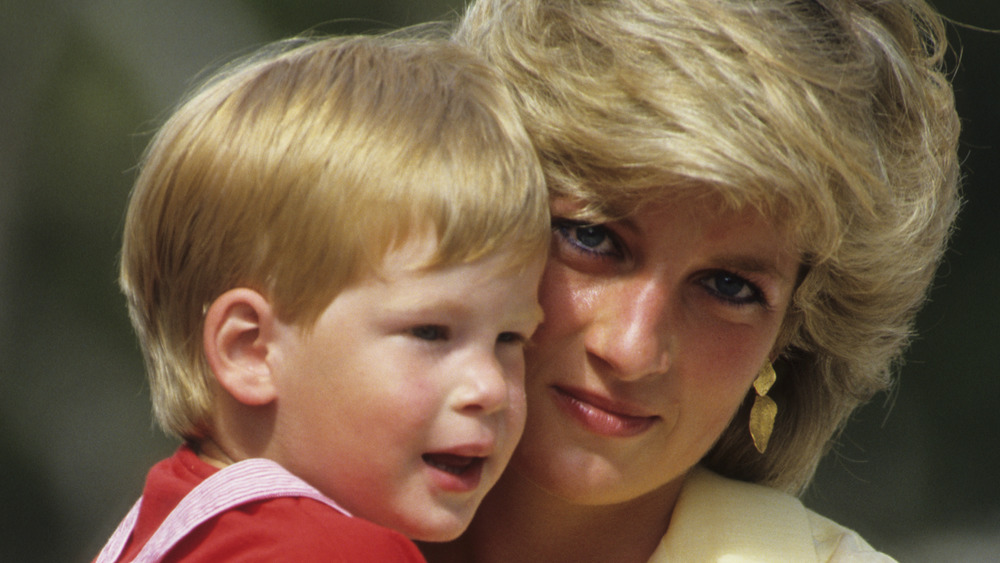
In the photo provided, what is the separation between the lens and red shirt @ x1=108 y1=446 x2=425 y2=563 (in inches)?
51.7

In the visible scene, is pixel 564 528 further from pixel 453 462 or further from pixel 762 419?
pixel 453 462

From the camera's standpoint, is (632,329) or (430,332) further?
(632,329)

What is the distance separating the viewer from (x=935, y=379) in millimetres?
4359

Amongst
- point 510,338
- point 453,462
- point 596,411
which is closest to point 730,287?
point 596,411

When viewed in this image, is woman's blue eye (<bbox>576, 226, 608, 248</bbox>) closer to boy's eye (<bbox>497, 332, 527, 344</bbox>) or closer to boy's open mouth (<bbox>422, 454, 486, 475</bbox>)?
boy's eye (<bbox>497, 332, 527, 344</bbox>)

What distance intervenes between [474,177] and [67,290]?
2.40 metres

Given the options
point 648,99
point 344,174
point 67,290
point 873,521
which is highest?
point 344,174

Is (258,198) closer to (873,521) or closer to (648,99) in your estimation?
(648,99)

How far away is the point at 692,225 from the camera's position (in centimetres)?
166

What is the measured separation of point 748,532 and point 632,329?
1.47 feet

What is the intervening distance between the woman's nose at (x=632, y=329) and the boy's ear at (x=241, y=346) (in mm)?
449

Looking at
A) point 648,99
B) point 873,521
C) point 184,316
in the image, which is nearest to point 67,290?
point 184,316

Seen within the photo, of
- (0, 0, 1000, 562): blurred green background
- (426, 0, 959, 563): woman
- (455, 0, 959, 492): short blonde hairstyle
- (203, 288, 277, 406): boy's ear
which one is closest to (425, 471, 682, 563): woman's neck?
(426, 0, 959, 563): woman

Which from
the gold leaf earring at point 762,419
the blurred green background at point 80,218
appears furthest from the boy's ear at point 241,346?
the blurred green background at point 80,218
